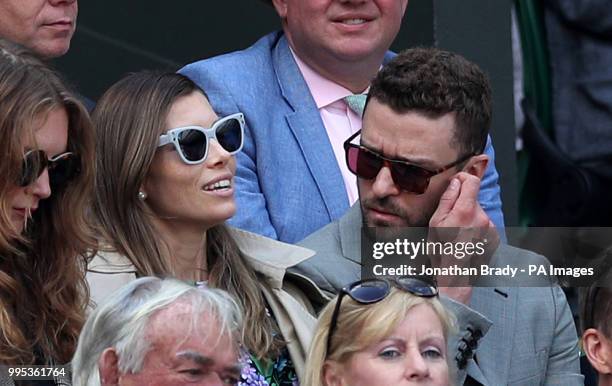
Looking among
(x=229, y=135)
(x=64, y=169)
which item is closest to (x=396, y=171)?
(x=229, y=135)

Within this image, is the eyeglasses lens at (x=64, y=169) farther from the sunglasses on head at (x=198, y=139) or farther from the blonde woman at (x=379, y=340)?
the blonde woman at (x=379, y=340)

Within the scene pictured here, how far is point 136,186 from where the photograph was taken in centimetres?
491

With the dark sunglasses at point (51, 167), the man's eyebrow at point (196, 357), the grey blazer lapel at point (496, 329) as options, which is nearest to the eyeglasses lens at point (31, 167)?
the dark sunglasses at point (51, 167)

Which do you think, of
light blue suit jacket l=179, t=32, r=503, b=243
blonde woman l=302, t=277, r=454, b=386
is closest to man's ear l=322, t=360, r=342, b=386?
blonde woman l=302, t=277, r=454, b=386

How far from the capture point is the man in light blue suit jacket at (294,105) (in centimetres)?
A: 546

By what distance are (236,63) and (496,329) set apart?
4.05 ft

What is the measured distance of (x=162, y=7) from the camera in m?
7.27

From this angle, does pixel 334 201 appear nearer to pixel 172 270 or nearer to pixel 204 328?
pixel 172 270

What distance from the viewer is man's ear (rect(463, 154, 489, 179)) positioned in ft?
17.4

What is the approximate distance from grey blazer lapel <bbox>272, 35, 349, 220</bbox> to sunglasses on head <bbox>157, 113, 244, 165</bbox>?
0.53 meters

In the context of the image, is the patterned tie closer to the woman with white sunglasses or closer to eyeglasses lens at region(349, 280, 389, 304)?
the woman with white sunglasses

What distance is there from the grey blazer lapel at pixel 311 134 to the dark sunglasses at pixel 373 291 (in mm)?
893

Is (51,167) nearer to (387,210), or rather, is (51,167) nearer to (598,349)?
(387,210)

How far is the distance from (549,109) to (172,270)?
122 inches
